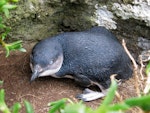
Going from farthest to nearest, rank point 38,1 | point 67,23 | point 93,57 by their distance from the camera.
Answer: point 67,23
point 38,1
point 93,57

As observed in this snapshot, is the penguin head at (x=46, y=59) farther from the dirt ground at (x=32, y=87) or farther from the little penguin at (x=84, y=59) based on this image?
the dirt ground at (x=32, y=87)

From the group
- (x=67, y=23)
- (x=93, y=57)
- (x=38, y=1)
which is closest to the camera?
(x=93, y=57)

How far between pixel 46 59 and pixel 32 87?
0.22m

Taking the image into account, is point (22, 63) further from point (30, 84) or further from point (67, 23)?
point (67, 23)

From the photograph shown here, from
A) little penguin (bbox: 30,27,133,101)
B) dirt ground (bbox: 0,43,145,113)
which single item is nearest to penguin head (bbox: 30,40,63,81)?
little penguin (bbox: 30,27,133,101)

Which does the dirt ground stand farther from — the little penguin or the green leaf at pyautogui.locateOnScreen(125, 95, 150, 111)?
the green leaf at pyautogui.locateOnScreen(125, 95, 150, 111)

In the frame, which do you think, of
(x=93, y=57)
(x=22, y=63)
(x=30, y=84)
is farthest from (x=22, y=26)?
(x=93, y=57)

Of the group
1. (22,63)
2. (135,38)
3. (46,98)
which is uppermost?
(135,38)

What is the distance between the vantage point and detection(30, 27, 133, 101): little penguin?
1697 millimetres

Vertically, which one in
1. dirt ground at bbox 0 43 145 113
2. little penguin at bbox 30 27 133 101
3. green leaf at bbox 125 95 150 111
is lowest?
dirt ground at bbox 0 43 145 113

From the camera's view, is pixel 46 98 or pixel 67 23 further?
pixel 67 23

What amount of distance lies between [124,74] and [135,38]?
0.25 m

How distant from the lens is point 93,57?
1720mm

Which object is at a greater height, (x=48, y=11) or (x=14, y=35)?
(x=48, y=11)
